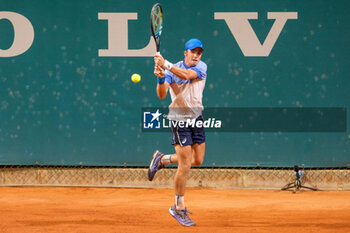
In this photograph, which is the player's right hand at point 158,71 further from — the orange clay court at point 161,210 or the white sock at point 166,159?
the orange clay court at point 161,210

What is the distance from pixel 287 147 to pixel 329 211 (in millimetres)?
1449

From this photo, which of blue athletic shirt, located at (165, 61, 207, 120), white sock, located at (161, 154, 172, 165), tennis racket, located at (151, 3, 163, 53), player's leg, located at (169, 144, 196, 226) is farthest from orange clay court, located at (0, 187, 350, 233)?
tennis racket, located at (151, 3, 163, 53)

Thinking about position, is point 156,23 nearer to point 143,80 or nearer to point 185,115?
point 185,115

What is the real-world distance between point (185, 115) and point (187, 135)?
0.65ft

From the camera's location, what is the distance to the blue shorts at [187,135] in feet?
15.9

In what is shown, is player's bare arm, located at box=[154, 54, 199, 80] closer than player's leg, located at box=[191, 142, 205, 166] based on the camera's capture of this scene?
Yes

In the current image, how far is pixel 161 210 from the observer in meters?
5.84

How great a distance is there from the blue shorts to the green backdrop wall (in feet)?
6.67

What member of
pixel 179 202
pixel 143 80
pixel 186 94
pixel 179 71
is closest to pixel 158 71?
pixel 179 71

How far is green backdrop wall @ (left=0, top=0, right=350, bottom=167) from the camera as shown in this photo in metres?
6.94

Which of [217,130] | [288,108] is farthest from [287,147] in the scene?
[217,130]

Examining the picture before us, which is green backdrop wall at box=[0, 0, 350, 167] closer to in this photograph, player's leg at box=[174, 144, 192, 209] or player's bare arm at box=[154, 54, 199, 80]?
player's leg at box=[174, 144, 192, 209]

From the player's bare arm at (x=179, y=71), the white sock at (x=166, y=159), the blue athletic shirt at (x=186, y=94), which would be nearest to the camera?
the player's bare arm at (x=179, y=71)

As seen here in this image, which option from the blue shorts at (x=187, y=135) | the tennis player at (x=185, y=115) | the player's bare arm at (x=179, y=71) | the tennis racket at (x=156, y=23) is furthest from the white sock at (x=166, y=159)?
the tennis racket at (x=156, y=23)
